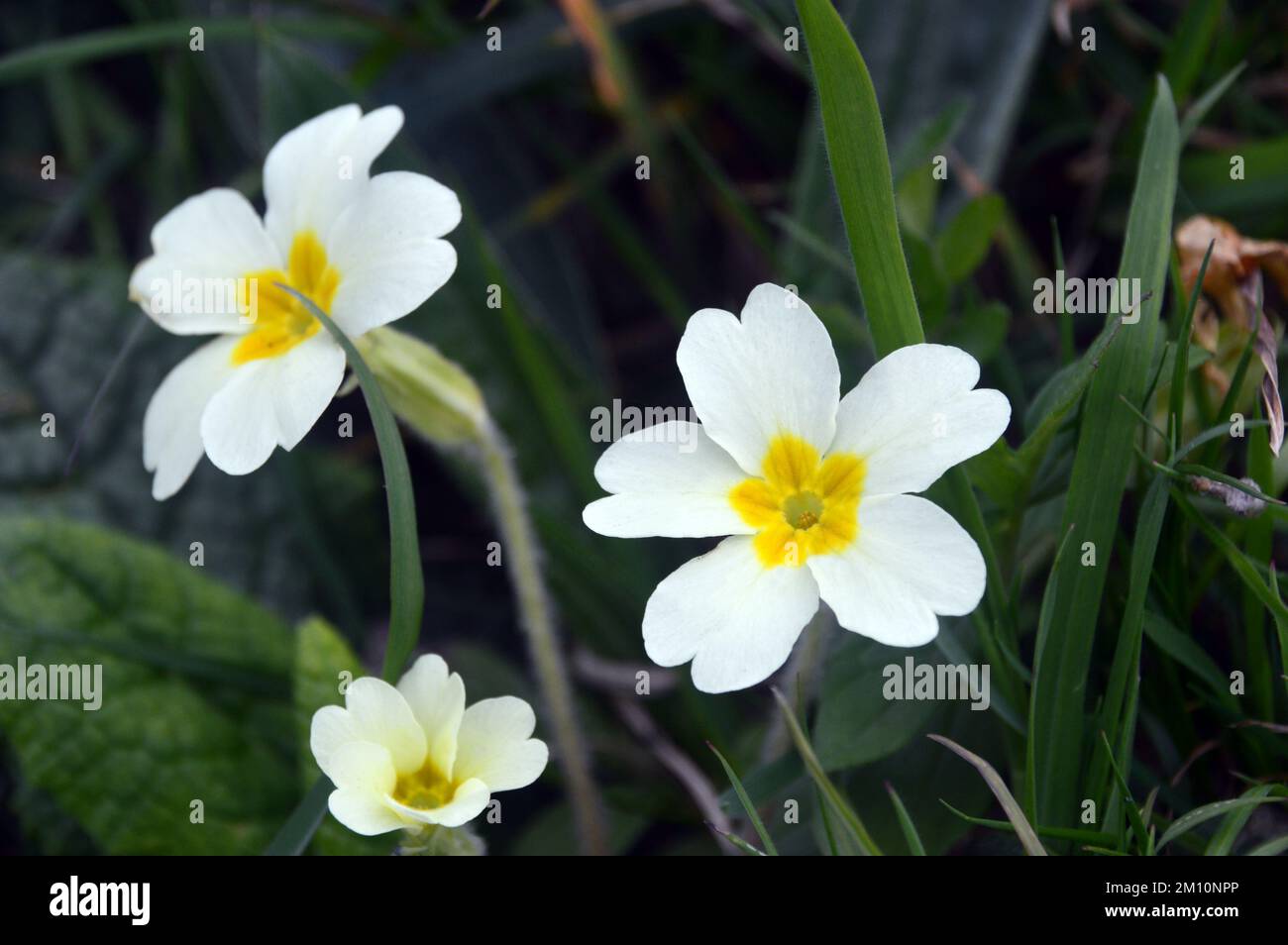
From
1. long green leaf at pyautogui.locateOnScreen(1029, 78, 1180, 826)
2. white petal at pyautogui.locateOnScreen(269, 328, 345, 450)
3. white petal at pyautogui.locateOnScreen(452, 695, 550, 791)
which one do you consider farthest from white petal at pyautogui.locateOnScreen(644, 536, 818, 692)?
white petal at pyautogui.locateOnScreen(269, 328, 345, 450)

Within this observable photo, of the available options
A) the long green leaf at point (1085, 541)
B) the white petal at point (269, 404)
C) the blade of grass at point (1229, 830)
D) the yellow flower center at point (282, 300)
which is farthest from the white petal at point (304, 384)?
the blade of grass at point (1229, 830)

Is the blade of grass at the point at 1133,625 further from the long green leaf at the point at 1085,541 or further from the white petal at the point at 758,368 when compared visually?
the white petal at the point at 758,368

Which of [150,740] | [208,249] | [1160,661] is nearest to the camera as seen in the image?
[1160,661]

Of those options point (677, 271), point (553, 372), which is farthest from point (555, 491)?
point (677, 271)

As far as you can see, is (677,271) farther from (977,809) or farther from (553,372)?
(977,809)

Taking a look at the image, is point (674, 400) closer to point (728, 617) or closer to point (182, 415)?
point (182, 415)

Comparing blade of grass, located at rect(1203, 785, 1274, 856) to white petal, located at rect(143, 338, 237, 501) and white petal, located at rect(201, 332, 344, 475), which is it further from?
white petal, located at rect(143, 338, 237, 501)
